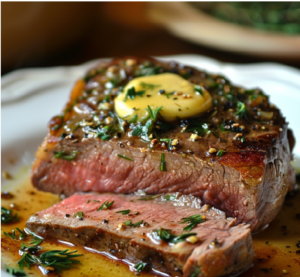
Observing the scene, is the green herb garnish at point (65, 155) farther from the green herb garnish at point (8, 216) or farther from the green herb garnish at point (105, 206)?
the green herb garnish at point (8, 216)

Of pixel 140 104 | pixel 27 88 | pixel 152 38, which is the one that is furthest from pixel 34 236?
pixel 152 38

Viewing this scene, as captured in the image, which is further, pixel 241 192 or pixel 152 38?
pixel 152 38

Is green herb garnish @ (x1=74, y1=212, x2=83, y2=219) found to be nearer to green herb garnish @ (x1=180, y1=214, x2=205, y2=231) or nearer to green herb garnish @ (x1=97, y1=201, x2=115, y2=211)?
green herb garnish @ (x1=97, y1=201, x2=115, y2=211)

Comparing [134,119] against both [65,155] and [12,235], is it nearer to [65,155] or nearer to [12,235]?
[65,155]

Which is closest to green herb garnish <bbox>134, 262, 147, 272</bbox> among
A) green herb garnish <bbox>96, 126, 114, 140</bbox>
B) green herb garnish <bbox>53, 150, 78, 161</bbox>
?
green herb garnish <bbox>96, 126, 114, 140</bbox>

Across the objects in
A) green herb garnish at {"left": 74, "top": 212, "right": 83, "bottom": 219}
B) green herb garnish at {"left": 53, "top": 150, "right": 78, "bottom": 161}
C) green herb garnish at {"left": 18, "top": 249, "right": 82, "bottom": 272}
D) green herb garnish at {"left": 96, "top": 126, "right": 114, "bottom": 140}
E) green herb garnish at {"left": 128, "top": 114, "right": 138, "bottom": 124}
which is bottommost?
green herb garnish at {"left": 18, "top": 249, "right": 82, "bottom": 272}

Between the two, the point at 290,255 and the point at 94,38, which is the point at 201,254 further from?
the point at 94,38
